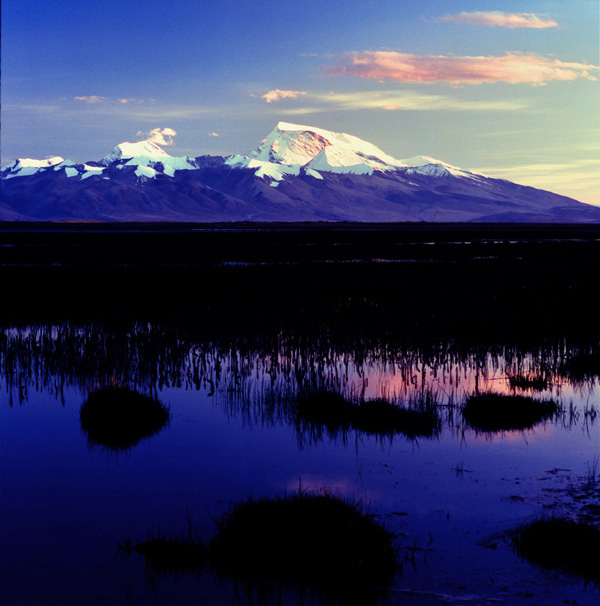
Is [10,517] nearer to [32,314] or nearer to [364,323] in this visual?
[364,323]

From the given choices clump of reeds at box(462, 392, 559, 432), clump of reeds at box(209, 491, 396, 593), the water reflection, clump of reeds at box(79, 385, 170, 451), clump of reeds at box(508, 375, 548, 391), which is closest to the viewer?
clump of reeds at box(209, 491, 396, 593)

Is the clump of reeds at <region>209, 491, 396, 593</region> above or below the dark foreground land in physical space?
below

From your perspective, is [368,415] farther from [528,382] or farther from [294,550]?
[294,550]

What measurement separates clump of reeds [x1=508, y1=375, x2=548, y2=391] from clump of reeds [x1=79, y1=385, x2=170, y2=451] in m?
7.17

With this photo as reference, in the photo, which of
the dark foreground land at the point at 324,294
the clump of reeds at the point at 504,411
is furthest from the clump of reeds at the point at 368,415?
the dark foreground land at the point at 324,294

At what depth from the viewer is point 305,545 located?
779 cm

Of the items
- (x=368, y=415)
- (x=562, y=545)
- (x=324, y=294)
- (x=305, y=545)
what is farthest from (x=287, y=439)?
(x=324, y=294)

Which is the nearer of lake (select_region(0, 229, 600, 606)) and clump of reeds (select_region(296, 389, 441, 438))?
lake (select_region(0, 229, 600, 606))

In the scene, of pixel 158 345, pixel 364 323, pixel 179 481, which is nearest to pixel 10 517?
pixel 179 481

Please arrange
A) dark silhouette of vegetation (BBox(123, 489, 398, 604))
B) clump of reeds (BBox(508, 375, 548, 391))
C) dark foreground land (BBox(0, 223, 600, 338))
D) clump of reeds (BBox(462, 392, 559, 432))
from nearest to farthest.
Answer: dark silhouette of vegetation (BBox(123, 489, 398, 604)) < clump of reeds (BBox(462, 392, 559, 432)) < clump of reeds (BBox(508, 375, 548, 391)) < dark foreground land (BBox(0, 223, 600, 338))

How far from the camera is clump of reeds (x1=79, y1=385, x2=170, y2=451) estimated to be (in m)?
12.1

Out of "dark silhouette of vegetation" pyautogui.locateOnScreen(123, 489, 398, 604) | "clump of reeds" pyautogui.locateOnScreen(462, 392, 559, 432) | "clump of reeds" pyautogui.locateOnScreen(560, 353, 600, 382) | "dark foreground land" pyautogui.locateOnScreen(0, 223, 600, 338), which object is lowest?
"dark silhouette of vegetation" pyautogui.locateOnScreen(123, 489, 398, 604)

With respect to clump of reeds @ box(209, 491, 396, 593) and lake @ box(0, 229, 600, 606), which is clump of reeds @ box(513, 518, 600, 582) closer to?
lake @ box(0, 229, 600, 606)

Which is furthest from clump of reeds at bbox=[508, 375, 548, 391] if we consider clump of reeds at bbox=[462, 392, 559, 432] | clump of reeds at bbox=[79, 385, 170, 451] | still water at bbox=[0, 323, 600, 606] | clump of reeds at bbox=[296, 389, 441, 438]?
clump of reeds at bbox=[79, 385, 170, 451]
